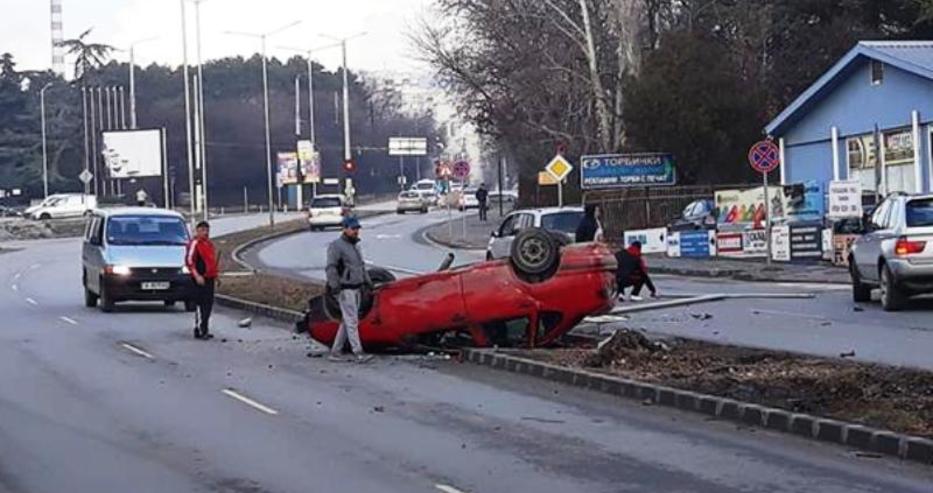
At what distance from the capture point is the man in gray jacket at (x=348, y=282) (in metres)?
20.5

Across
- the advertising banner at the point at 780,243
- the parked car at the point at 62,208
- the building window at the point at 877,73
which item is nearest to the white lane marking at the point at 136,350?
the advertising banner at the point at 780,243

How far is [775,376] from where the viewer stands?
16031 millimetres

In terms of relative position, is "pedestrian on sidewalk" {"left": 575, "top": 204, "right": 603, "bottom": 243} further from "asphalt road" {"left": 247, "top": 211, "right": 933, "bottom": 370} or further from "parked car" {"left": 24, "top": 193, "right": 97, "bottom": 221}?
"parked car" {"left": 24, "top": 193, "right": 97, "bottom": 221}

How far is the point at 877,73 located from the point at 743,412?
33238mm

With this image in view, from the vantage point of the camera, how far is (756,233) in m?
43.4

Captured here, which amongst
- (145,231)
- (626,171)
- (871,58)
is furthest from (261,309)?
(871,58)

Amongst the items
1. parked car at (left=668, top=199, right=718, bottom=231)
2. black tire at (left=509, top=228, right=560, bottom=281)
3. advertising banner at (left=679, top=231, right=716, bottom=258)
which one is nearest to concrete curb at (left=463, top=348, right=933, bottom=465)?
black tire at (left=509, top=228, right=560, bottom=281)

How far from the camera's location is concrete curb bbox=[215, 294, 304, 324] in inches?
1085

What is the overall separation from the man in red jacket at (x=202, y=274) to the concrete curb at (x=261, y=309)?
1499mm

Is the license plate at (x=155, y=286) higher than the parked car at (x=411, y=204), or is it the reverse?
the parked car at (x=411, y=204)

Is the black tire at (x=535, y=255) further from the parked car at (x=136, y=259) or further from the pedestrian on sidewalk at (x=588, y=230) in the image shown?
the parked car at (x=136, y=259)

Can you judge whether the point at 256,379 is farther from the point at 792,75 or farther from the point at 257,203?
the point at 257,203

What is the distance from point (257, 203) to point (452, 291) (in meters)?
123

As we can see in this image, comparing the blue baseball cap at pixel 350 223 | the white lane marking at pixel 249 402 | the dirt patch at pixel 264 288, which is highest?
the blue baseball cap at pixel 350 223
